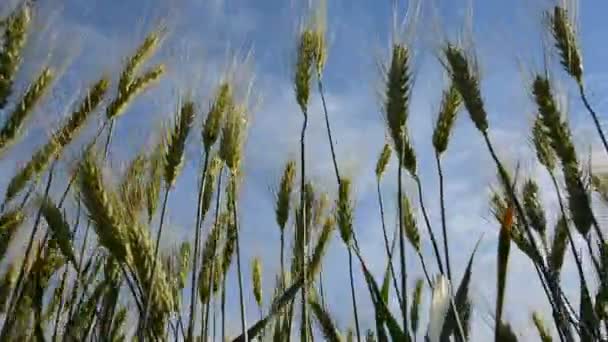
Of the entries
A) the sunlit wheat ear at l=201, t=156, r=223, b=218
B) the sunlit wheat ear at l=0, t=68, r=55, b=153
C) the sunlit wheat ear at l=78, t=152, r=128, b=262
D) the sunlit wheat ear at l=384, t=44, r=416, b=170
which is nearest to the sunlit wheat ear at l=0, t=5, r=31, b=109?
the sunlit wheat ear at l=0, t=68, r=55, b=153

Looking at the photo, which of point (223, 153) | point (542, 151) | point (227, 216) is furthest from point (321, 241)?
point (542, 151)

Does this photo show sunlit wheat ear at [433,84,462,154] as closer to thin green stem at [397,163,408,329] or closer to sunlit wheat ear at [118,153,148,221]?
thin green stem at [397,163,408,329]

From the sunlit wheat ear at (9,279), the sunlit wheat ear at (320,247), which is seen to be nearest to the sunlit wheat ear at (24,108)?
the sunlit wheat ear at (9,279)

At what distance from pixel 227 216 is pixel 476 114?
1.03 m

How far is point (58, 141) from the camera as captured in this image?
2.06 m

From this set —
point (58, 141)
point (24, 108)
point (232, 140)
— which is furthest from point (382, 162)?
point (24, 108)

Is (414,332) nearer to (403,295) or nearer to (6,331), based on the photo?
(403,295)

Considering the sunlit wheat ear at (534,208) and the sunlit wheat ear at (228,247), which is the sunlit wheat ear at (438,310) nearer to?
the sunlit wheat ear at (534,208)

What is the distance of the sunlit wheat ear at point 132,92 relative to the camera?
221 cm

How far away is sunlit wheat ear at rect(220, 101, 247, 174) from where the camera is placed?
6.96 ft

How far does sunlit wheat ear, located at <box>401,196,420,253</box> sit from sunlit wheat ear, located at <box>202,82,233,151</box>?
82 centimetres

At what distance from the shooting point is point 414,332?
1.79 m

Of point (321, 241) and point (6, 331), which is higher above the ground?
point (321, 241)

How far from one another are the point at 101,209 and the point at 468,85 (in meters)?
1.05
